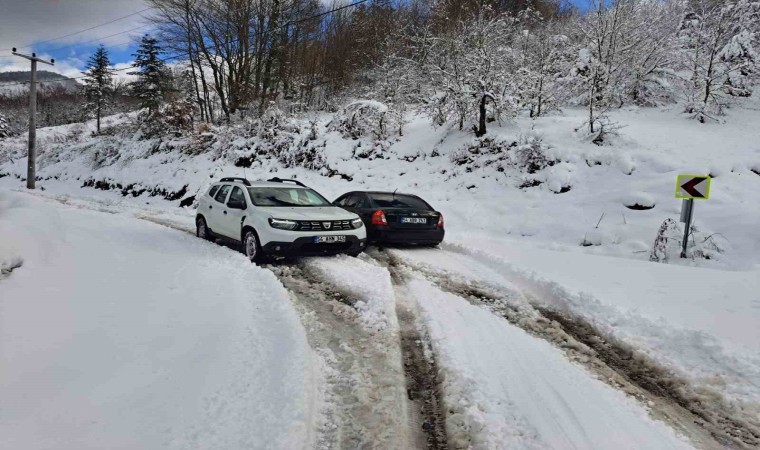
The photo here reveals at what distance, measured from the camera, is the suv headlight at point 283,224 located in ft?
23.6

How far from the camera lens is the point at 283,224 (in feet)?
23.7

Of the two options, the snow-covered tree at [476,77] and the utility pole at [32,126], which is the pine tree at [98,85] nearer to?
the utility pole at [32,126]

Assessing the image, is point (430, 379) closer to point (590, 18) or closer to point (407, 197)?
point (407, 197)

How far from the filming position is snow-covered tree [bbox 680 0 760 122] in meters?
14.0

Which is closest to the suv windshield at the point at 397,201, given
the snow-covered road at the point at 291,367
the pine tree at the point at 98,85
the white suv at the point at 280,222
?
the white suv at the point at 280,222

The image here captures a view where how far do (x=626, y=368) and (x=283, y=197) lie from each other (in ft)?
21.3

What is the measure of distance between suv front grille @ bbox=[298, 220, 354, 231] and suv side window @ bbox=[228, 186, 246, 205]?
5.37ft

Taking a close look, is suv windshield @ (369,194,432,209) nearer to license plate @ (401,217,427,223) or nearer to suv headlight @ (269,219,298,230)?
license plate @ (401,217,427,223)

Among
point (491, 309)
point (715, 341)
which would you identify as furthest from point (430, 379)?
point (715, 341)

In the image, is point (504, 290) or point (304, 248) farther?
point (304, 248)

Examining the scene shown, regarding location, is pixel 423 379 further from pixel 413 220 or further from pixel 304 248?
pixel 413 220

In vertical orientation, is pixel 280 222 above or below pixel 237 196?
below

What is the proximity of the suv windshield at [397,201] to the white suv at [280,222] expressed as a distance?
1.21 metres

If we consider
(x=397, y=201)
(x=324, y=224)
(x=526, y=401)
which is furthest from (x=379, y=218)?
(x=526, y=401)
